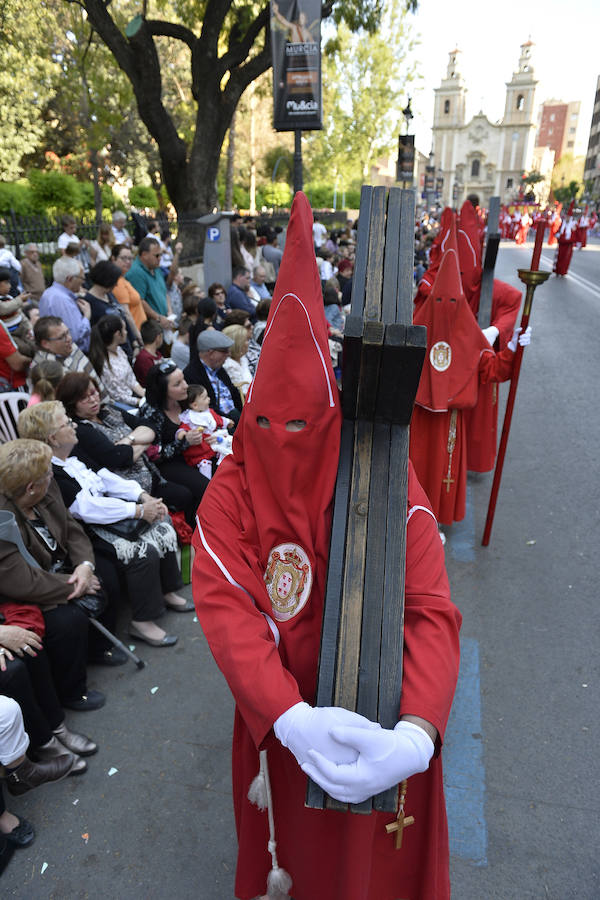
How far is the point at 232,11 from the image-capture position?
13.6 meters

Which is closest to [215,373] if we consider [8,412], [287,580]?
[8,412]

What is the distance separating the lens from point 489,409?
5375 mm

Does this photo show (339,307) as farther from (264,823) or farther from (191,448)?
(264,823)

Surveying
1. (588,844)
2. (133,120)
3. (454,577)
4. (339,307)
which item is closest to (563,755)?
(588,844)

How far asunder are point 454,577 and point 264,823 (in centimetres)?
290

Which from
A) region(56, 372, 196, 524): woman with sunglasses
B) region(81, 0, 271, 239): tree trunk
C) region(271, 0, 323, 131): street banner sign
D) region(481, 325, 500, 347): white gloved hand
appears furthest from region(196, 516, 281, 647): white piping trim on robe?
region(81, 0, 271, 239): tree trunk

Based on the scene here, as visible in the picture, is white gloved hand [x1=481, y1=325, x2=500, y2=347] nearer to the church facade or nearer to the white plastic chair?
the white plastic chair

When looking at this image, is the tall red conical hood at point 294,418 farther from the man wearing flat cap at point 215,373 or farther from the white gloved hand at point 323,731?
the man wearing flat cap at point 215,373

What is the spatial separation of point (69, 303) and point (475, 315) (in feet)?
13.0

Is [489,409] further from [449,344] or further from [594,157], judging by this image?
[594,157]

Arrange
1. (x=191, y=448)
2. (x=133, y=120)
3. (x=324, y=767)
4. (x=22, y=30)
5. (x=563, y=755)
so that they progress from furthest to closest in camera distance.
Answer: (x=133, y=120) → (x=22, y=30) → (x=191, y=448) → (x=563, y=755) → (x=324, y=767)

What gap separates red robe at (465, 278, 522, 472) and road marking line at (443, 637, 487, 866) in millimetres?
2352

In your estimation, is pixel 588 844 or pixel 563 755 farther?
pixel 563 755

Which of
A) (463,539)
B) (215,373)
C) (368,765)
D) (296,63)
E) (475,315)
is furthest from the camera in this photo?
(296,63)
